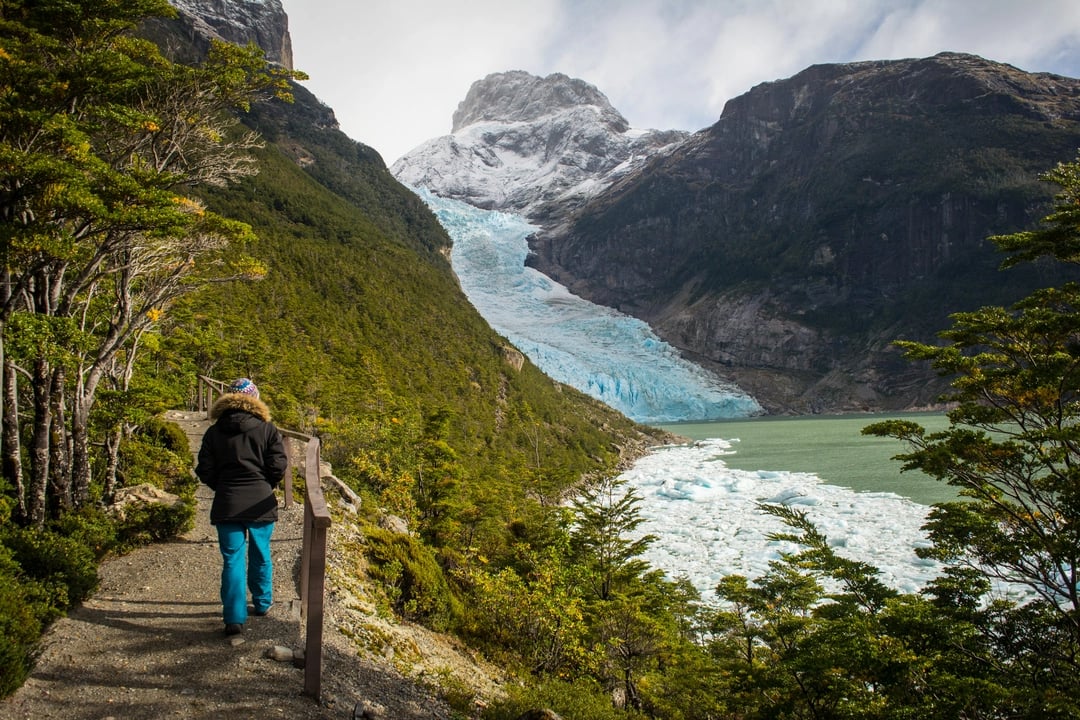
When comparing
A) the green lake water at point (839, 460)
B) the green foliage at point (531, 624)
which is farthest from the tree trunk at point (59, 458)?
the green lake water at point (839, 460)

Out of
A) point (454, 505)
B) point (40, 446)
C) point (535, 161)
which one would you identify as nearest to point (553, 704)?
point (40, 446)

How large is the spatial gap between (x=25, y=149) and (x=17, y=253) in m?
1.04

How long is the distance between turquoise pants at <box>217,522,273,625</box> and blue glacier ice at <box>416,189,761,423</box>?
71.8 metres

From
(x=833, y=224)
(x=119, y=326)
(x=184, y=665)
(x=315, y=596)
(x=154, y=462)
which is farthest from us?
(x=833, y=224)

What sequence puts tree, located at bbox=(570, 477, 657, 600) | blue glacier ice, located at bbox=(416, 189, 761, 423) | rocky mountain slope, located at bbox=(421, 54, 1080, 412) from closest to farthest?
tree, located at bbox=(570, 477, 657, 600) → blue glacier ice, located at bbox=(416, 189, 761, 423) → rocky mountain slope, located at bbox=(421, 54, 1080, 412)

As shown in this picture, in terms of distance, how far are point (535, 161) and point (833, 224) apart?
96.2 metres

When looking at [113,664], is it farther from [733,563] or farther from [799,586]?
[733,563]

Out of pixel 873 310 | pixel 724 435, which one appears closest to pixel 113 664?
pixel 724 435

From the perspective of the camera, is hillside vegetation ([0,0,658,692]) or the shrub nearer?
the shrub

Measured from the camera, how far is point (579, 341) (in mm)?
87375

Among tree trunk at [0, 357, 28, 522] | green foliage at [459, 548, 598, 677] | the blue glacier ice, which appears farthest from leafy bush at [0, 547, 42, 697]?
the blue glacier ice

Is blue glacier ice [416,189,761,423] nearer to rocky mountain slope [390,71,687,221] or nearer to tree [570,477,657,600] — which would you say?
rocky mountain slope [390,71,687,221]

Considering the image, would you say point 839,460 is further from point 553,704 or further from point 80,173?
point 80,173

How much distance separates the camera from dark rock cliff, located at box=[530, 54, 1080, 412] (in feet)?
347
